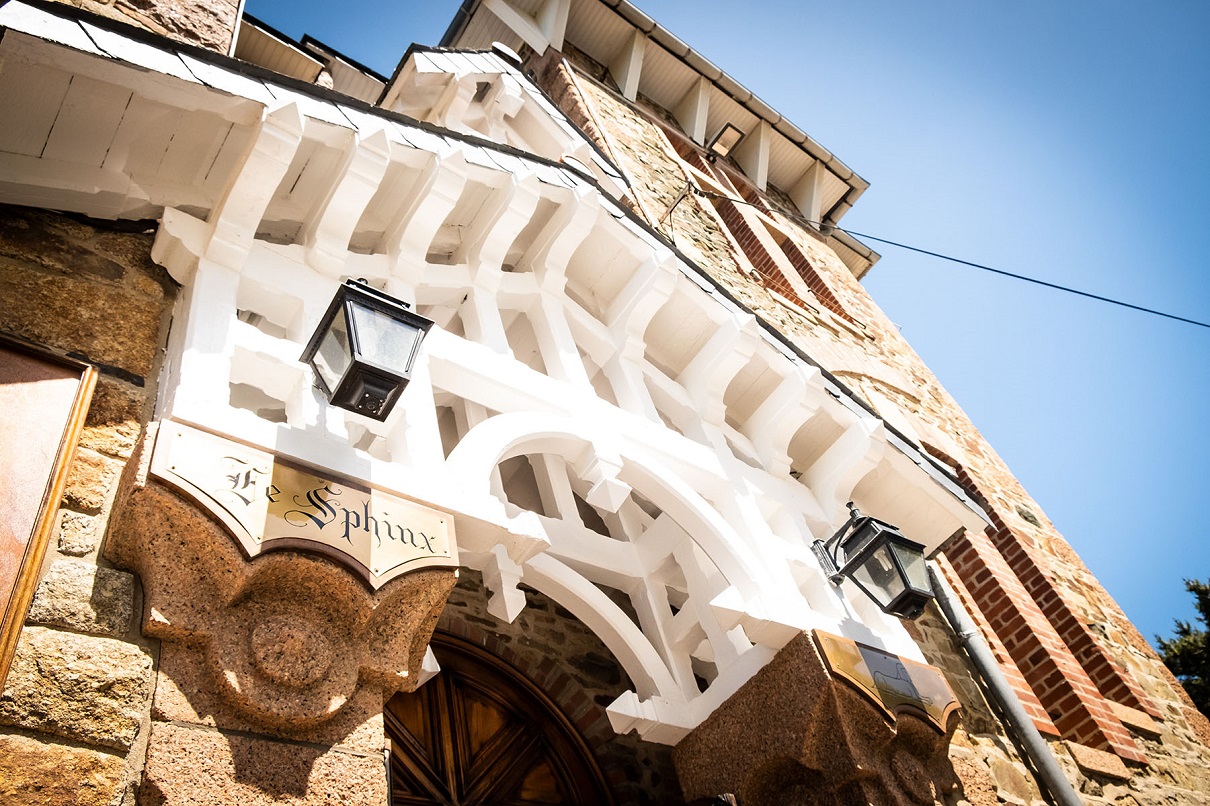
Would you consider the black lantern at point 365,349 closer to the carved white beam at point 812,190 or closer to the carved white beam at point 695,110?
the carved white beam at point 695,110

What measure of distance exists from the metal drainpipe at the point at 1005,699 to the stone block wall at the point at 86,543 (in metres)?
3.65

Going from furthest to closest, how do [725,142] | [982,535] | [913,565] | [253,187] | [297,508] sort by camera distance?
[725,142] → [982,535] → [913,565] → [253,187] → [297,508]

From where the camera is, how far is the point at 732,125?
497 inches

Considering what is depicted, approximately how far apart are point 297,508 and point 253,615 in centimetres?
31

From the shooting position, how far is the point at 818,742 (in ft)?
10.6

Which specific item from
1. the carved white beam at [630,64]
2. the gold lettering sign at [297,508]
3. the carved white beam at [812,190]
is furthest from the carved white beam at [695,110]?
the gold lettering sign at [297,508]

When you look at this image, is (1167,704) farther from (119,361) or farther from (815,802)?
(119,361)

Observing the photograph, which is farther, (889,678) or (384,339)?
(889,678)

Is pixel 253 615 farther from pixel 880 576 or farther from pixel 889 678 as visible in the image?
pixel 880 576

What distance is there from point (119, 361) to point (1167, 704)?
709 centimetres

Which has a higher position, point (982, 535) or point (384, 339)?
point (384, 339)

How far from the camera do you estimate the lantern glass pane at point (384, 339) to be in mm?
2561

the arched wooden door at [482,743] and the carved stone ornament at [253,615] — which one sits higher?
the carved stone ornament at [253,615]

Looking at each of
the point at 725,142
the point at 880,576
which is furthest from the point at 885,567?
the point at 725,142
